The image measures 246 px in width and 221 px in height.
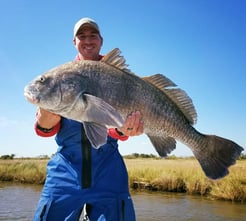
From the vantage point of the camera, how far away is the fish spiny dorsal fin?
11.6ft

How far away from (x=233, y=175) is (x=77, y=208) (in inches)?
554

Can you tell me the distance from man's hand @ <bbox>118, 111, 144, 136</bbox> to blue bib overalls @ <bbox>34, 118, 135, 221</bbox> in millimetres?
646

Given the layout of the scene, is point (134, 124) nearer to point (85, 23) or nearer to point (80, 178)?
point (80, 178)

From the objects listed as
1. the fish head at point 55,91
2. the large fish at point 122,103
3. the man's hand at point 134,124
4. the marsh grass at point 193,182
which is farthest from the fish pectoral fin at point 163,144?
the marsh grass at point 193,182

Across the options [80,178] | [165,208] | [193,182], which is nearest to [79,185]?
[80,178]

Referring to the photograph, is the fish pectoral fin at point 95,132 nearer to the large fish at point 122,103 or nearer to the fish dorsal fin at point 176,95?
the large fish at point 122,103

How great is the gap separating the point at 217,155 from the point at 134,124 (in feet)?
3.36

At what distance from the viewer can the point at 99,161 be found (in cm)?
396

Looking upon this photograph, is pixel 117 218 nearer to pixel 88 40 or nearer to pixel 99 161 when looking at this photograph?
pixel 99 161

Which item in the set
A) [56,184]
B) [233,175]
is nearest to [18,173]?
[233,175]

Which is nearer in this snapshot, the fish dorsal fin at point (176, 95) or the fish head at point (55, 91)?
the fish head at point (55, 91)

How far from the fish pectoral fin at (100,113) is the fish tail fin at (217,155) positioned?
113 cm

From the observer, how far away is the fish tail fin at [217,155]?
11.9 ft

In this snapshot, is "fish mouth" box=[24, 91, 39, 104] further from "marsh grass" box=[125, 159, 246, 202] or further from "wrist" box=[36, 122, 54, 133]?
"marsh grass" box=[125, 159, 246, 202]
